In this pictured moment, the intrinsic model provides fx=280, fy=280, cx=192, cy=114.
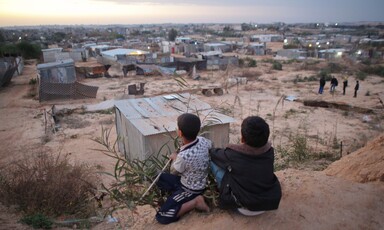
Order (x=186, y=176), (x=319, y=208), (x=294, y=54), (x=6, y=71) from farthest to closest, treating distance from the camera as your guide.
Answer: (x=294, y=54)
(x=6, y=71)
(x=319, y=208)
(x=186, y=176)

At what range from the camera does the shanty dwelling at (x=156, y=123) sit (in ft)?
20.4

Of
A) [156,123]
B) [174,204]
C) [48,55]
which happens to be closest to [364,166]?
[174,204]

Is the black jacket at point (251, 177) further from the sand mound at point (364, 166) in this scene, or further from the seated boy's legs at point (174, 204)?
the sand mound at point (364, 166)

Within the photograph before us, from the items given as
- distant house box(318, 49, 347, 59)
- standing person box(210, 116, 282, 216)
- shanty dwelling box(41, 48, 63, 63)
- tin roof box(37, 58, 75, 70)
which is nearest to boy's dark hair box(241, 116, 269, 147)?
standing person box(210, 116, 282, 216)

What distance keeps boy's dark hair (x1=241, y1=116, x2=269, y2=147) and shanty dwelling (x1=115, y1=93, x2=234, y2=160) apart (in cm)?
316

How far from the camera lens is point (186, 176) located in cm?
283

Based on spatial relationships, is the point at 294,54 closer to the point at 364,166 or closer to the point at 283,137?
the point at 283,137

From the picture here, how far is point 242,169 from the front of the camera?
2.48 metres

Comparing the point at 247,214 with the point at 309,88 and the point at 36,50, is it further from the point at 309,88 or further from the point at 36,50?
the point at 36,50

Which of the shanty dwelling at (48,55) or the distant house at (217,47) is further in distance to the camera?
the distant house at (217,47)

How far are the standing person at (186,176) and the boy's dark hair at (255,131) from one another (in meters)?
0.52

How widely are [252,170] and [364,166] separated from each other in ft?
8.12

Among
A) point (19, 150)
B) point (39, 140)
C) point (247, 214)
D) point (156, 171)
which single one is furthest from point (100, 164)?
point (247, 214)

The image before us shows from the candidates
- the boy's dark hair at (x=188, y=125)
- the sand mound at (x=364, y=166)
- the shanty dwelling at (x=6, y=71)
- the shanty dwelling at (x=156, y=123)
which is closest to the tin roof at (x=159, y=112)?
the shanty dwelling at (x=156, y=123)
